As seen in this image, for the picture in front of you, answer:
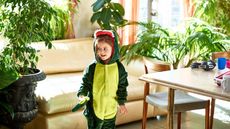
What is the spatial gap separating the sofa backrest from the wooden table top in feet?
4.73

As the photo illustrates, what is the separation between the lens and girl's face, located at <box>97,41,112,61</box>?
2258 mm

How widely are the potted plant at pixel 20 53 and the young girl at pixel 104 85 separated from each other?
2.18 feet

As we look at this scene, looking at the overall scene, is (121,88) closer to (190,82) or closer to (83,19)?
(190,82)

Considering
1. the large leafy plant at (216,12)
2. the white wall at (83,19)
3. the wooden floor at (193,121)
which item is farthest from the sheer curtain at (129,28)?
the wooden floor at (193,121)

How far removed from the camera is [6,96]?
9.36 ft

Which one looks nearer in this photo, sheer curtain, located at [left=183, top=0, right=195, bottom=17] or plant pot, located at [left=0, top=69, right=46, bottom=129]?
plant pot, located at [left=0, top=69, right=46, bottom=129]

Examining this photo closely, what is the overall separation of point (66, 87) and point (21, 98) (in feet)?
1.56

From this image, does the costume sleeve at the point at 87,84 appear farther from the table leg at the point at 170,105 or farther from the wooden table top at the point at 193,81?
the table leg at the point at 170,105

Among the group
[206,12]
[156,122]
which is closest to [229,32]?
[206,12]

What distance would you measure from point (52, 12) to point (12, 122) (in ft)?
3.12

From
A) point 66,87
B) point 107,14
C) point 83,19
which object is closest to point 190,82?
point 66,87

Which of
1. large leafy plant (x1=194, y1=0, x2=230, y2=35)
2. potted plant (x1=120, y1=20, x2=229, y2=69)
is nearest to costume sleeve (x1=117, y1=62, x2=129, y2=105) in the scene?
potted plant (x1=120, y1=20, x2=229, y2=69)

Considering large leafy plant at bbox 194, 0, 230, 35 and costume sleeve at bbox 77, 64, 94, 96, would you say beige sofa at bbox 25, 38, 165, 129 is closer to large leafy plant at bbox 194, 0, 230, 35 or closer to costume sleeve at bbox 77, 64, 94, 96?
costume sleeve at bbox 77, 64, 94, 96

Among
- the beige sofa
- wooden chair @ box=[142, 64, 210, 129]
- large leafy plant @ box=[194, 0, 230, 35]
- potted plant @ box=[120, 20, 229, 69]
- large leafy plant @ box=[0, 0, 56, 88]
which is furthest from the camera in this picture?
large leafy plant @ box=[194, 0, 230, 35]
